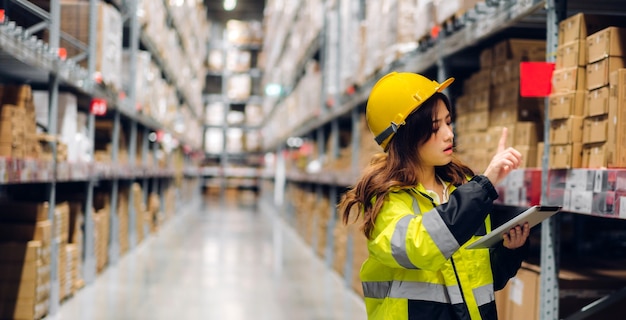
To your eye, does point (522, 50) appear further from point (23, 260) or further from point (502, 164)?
point (23, 260)

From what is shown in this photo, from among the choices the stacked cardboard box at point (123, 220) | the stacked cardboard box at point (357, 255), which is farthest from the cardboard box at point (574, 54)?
the stacked cardboard box at point (123, 220)

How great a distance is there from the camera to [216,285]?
5934 mm

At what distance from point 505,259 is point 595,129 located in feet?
2.14

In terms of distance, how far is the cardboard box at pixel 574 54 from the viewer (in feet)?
7.25

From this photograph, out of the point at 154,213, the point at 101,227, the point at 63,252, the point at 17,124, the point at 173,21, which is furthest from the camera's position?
the point at 154,213

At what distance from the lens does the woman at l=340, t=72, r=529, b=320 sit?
5.37 feet

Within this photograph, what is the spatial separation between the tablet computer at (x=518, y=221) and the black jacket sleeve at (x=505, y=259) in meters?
0.14

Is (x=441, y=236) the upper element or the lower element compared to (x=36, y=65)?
lower

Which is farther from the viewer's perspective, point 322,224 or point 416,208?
point 322,224

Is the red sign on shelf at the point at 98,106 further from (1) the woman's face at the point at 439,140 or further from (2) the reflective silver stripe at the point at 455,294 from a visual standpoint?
(2) the reflective silver stripe at the point at 455,294

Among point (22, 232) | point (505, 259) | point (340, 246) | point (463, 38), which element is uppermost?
point (463, 38)

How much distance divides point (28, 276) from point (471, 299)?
10.1 feet

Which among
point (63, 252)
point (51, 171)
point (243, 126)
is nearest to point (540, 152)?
point (51, 171)

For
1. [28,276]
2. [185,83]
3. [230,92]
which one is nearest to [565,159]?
[28,276]
